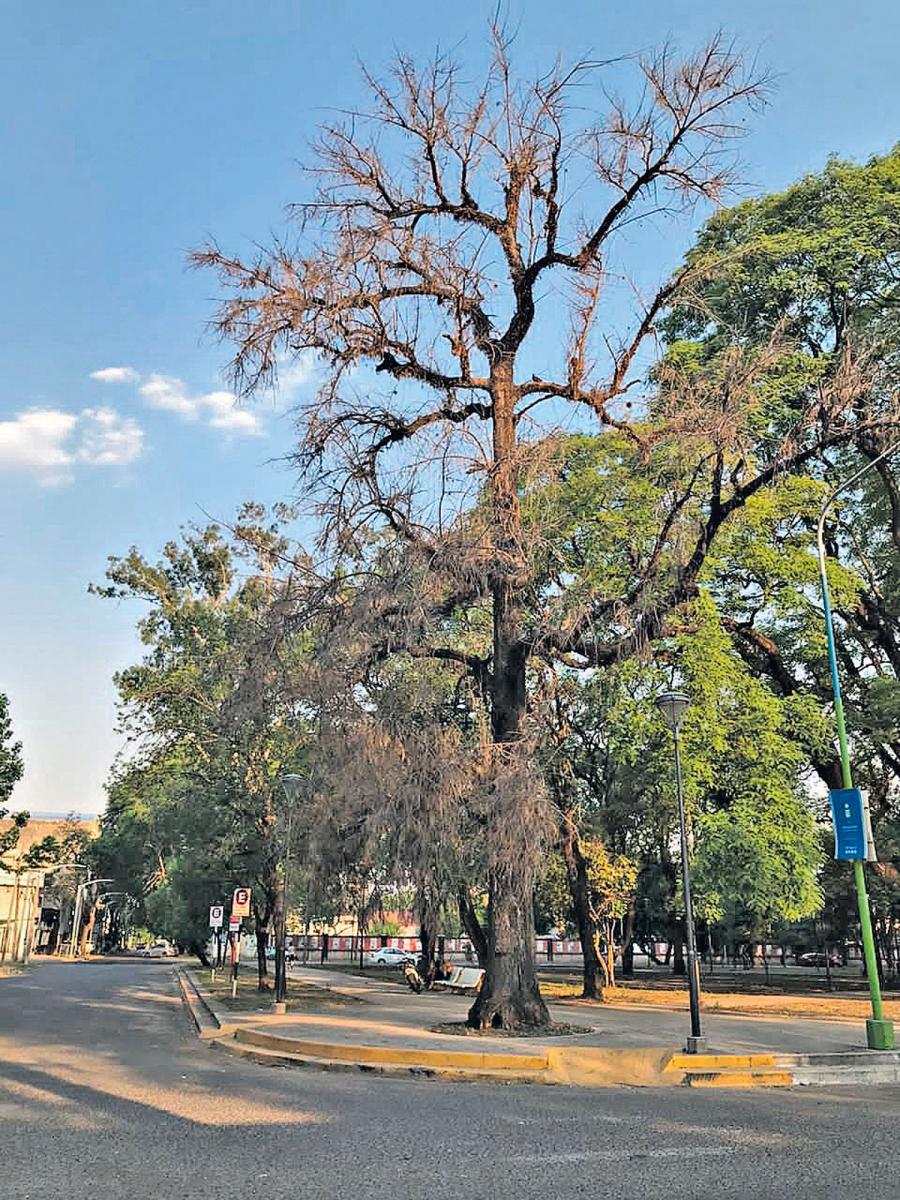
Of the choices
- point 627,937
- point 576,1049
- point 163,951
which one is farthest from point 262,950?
point 163,951

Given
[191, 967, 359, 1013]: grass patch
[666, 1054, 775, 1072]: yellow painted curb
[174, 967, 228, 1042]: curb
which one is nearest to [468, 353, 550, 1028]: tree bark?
[666, 1054, 775, 1072]: yellow painted curb

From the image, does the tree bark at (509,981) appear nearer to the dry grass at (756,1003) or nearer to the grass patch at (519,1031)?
the grass patch at (519,1031)

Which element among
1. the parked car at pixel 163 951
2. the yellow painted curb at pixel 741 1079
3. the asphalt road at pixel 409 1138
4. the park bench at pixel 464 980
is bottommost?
the parked car at pixel 163 951

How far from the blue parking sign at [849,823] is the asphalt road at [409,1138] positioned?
373cm

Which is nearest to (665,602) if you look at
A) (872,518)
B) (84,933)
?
(872,518)

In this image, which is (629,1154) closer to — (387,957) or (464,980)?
(464,980)

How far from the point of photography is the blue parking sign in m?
14.6

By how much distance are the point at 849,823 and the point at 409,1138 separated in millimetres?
9263

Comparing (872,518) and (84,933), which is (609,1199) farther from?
(84,933)

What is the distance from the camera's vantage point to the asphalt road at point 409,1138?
6.45m

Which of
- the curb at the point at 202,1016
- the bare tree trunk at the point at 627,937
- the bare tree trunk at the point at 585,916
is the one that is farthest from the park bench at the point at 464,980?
the curb at the point at 202,1016

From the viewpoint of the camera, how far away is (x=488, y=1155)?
7.50 m

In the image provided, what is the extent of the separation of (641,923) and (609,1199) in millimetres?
49492

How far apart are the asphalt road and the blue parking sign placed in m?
3.73
